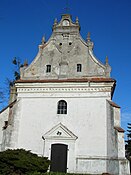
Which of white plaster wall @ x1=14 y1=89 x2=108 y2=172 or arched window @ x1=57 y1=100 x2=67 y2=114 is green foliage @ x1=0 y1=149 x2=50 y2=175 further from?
arched window @ x1=57 y1=100 x2=67 y2=114

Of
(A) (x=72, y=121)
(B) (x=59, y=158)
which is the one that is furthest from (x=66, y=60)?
(B) (x=59, y=158)

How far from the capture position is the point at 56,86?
23672 mm

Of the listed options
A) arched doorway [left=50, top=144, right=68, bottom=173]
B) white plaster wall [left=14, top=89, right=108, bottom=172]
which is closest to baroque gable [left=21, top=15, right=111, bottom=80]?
white plaster wall [left=14, top=89, right=108, bottom=172]

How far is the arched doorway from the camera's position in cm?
2127

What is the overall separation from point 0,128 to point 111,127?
1096 cm

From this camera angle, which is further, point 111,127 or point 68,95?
point 68,95

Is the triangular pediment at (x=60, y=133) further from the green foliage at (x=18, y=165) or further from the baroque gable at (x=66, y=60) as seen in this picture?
the green foliage at (x=18, y=165)

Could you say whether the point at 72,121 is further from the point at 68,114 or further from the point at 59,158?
the point at 59,158

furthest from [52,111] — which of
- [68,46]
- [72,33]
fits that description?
[72,33]

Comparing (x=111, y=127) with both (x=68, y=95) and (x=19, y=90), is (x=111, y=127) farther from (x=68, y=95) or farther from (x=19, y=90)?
(x=19, y=90)

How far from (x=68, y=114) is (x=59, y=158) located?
388 cm

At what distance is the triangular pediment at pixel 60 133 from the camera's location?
2186cm

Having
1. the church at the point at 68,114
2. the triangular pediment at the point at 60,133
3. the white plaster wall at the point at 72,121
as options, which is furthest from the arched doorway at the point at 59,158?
the triangular pediment at the point at 60,133

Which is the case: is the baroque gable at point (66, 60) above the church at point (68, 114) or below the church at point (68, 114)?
above
